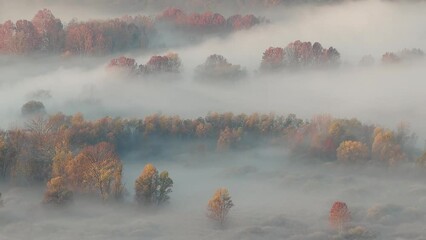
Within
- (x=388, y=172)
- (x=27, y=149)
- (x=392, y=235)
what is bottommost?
(x=392, y=235)

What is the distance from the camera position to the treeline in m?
149

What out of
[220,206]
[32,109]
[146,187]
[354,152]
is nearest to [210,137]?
[354,152]

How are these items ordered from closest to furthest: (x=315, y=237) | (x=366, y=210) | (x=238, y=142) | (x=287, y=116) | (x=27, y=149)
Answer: (x=315, y=237)
(x=366, y=210)
(x=27, y=149)
(x=238, y=142)
(x=287, y=116)

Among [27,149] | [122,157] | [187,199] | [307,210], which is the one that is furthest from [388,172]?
[27,149]

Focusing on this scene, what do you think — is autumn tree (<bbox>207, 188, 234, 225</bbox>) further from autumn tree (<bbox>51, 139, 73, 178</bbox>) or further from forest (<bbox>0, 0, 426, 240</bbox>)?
Answer: autumn tree (<bbox>51, 139, 73, 178</bbox>)

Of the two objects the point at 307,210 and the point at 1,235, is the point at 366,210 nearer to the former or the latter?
the point at 307,210

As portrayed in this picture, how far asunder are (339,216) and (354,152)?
3577cm

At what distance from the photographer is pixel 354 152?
162250 mm

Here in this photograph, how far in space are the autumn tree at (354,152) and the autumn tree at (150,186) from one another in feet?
131

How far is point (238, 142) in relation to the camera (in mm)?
172250

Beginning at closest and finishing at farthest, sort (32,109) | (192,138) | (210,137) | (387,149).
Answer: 1. (387,149)
2. (210,137)
3. (192,138)
4. (32,109)

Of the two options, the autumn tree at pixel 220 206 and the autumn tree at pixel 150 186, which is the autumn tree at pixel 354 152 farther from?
the autumn tree at pixel 150 186

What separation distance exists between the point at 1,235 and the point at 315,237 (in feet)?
145

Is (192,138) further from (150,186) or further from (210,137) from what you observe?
(150,186)
